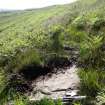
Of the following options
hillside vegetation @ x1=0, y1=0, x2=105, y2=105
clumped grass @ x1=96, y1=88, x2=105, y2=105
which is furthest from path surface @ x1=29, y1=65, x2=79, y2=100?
clumped grass @ x1=96, y1=88, x2=105, y2=105

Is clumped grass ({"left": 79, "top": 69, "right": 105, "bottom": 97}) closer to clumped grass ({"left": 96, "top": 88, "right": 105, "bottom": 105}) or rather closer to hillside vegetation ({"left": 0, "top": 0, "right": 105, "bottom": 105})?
hillside vegetation ({"left": 0, "top": 0, "right": 105, "bottom": 105})

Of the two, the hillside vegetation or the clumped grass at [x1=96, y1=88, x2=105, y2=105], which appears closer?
the clumped grass at [x1=96, y1=88, x2=105, y2=105]

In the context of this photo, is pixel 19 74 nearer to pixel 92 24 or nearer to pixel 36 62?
pixel 36 62

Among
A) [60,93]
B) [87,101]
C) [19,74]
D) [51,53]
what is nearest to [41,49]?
[51,53]

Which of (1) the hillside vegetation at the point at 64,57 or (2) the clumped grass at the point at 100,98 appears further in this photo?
(1) the hillside vegetation at the point at 64,57

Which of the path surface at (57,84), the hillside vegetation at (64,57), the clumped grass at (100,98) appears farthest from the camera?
the path surface at (57,84)

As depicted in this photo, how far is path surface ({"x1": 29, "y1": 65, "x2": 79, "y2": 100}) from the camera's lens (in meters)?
10.8

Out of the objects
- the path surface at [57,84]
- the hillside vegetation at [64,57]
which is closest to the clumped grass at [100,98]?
the hillside vegetation at [64,57]

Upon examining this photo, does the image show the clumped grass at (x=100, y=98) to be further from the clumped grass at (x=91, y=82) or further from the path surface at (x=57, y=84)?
the path surface at (x=57, y=84)

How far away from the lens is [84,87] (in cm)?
1012

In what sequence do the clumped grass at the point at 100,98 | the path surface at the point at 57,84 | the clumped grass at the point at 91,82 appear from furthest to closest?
the path surface at the point at 57,84
the clumped grass at the point at 91,82
the clumped grass at the point at 100,98

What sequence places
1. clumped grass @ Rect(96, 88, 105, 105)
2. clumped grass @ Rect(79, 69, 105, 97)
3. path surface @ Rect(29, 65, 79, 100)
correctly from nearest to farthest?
clumped grass @ Rect(96, 88, 105, 105) < clumped grass @ Rect(79, 69, 105, 97) < path surface @ Rect(29, 65, 79, 100)

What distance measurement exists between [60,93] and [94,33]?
5.20m

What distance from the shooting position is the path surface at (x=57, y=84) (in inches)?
427
